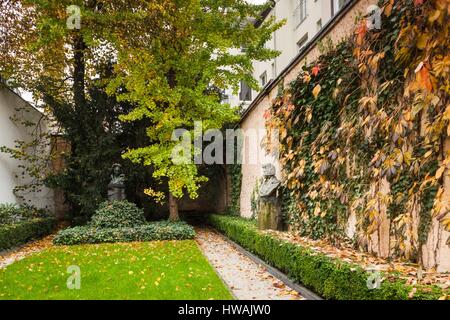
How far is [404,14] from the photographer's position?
4539 mm

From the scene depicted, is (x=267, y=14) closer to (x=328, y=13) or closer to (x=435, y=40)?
(x=328, y=13)

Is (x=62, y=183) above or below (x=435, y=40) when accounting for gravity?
below

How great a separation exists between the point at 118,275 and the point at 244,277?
2.25 metres

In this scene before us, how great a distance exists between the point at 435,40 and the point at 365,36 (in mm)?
1517

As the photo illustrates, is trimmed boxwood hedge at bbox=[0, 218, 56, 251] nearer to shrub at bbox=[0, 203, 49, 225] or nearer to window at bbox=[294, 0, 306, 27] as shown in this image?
shrub at bbox=[0, 203, 49, 225]

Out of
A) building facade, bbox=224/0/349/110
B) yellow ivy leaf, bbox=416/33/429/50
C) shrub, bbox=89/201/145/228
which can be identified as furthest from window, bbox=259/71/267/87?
yellow ivy leaf, bbox=416/33/429/50

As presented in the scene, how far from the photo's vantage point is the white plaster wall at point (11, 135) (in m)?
12.5

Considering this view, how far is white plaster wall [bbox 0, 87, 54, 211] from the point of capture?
41.0ft

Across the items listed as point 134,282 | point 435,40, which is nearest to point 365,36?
point 435,40

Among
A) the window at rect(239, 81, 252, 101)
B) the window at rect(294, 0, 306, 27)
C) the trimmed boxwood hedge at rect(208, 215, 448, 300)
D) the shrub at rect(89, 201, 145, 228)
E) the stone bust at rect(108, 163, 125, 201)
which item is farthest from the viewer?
the window at rect(239, 81, 252, 101)

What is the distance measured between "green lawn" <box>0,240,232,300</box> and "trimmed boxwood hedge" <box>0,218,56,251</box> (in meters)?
1.19

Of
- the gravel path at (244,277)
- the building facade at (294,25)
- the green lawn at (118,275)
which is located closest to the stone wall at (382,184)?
the gravel path at (244,277)

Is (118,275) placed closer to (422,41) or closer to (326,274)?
(326,274)

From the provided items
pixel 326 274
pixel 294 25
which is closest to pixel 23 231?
pixel 326 274
